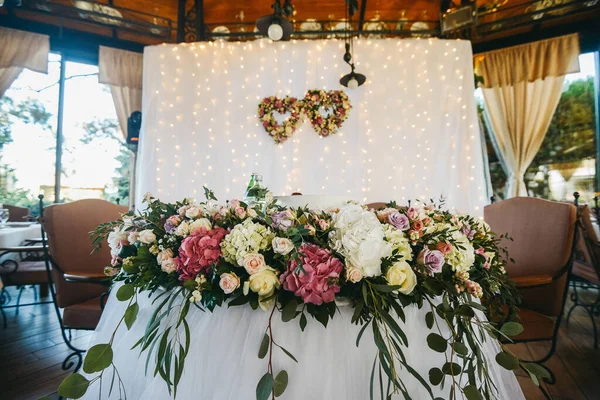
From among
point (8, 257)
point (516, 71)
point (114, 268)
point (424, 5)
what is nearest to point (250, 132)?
point (8, 257)

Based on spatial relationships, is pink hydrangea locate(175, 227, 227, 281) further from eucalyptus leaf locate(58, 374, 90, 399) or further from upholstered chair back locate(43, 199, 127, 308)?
upholstered chair back locate(43, 199, 127, 308)

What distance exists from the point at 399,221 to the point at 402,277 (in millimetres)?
171

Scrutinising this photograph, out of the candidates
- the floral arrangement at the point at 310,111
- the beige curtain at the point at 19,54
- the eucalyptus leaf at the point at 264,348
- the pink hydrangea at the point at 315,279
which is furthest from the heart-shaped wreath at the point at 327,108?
the beige curtain at the point at 19,54

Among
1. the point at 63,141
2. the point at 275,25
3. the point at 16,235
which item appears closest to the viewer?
the point at 16,235

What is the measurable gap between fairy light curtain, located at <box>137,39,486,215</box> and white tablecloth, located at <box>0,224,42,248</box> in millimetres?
1101

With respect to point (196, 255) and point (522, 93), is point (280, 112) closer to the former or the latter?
point (196, 255)

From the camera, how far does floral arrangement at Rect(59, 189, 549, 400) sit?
2.04 feet

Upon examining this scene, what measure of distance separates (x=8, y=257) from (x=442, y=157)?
4.66m

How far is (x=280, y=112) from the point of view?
12.3ft

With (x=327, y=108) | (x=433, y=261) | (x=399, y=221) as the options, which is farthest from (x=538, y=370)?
(x=327, y=108)

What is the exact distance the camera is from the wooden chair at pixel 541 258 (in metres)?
1.42

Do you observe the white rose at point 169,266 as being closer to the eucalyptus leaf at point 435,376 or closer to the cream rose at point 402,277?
the cream rose at point 402,277

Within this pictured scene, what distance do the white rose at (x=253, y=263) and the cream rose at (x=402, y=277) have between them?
284mm

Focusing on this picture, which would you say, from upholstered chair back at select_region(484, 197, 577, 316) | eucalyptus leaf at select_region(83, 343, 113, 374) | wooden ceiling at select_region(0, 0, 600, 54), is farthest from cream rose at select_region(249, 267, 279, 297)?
wooden ceiling at select_region(0, 0, 600, 54)
